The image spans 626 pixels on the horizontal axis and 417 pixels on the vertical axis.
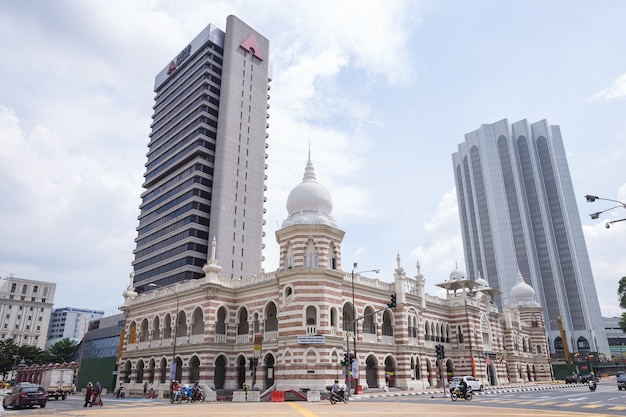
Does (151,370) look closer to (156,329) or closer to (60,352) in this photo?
(156,329)

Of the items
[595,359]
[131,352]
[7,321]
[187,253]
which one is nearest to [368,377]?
[131,352]

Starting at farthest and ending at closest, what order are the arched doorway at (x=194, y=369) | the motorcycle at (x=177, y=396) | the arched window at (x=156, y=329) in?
the arched window at (x=156, y=329) → the arched doorway at (x=194, y=369) → the motorcycle at (x=177, y=396)

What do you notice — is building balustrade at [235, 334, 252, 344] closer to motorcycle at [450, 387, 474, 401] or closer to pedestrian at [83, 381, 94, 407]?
pedestrian at [83, 381, 94, 407]

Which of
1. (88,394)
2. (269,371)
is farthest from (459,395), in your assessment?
(88,394)

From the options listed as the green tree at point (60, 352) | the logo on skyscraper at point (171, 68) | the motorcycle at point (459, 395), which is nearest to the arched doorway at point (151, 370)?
the motorcycle at point (459, 395)

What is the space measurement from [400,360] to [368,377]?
402cm

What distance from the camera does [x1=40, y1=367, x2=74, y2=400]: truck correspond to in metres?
41.7

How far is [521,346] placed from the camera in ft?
223

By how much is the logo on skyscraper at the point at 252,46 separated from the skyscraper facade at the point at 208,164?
0.21 meters

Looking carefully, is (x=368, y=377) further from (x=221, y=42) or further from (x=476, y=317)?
(x=221, y=42)

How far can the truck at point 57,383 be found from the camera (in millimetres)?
41688

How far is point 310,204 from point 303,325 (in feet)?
39.3

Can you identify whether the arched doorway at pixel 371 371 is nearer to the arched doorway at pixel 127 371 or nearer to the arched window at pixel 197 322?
the arched window at pixel 197 322

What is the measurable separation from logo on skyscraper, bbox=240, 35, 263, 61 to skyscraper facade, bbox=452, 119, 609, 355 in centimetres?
8806
